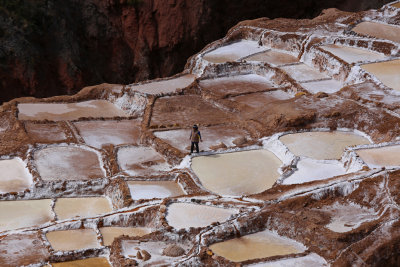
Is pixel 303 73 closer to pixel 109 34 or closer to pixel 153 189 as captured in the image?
pixel 153 189

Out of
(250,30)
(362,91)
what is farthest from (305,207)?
(250,30)

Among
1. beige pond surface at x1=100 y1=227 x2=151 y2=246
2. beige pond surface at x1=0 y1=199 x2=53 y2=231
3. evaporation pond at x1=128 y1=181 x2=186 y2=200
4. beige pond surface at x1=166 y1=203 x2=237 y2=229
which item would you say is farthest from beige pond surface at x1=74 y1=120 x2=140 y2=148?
beige pond surface at x1=166 y1=203 x2=237 y2=229

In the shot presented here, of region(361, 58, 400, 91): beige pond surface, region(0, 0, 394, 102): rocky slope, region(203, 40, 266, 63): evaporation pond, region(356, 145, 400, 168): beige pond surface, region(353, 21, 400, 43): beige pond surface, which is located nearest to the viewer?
region(356, 145, 400, 168): beige pond surface

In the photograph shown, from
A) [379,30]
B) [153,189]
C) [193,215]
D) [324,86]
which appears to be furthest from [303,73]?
[193,215]

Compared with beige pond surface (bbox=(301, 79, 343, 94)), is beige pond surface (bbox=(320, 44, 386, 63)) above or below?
above

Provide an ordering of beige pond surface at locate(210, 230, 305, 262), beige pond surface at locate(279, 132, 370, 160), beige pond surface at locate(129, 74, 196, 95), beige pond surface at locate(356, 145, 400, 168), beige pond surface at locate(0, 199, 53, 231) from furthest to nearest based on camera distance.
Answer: beige pond surface at locate(129, 74, 196, 95), beige pond surface at locate(279, 132, 370, 160), beige pond surface at locate(356, 145, 400, 168), beige pond surface at locate(0, 199, 53, 231), beige pond surface at locate(210, 230, 305, 262)

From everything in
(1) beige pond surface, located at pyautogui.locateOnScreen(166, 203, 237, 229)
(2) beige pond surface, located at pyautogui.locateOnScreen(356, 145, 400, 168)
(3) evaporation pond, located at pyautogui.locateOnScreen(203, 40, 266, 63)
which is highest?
(3) evaporation pond, located at pyautogui.locateOnScreen(203, 40, 266, 63)

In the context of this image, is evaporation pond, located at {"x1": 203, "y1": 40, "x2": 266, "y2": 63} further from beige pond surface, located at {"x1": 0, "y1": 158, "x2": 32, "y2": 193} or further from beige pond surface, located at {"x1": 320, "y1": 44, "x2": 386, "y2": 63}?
beige pond surface, located at {"x1": 0, "y1": 158, "x2": 32, "y2": 193}
